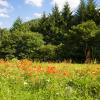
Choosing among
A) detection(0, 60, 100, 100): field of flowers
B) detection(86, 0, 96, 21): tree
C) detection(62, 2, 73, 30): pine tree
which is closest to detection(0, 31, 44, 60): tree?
detection(62, 2, 73, 30): pine tree

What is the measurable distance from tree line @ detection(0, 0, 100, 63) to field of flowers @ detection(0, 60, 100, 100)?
2446 cm

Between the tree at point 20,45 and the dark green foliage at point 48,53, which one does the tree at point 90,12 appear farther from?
the dark green foliage at point 48,53

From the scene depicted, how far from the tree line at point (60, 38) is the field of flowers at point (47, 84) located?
24465 mm

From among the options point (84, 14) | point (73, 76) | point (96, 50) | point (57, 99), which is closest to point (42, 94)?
point (57, 99)

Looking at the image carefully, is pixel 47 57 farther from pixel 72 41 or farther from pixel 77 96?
pixel 77 96

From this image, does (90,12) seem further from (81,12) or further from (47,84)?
(47,84)

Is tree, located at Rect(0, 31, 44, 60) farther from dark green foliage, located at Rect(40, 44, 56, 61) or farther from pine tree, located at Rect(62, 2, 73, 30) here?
pine tree, located at Rect(62, 2, 73, 30)

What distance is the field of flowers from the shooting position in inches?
300

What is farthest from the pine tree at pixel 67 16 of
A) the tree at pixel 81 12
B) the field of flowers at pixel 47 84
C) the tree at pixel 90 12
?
the field of flowers at pixel 47 84

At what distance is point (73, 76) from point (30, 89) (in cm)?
146

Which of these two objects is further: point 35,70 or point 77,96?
point 35,70

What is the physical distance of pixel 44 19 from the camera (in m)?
48.5

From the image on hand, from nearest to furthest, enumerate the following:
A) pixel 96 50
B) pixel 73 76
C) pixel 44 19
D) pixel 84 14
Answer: pixel 73 76 → pixel 96 50 → pixel 84 14 → pixel 44 19

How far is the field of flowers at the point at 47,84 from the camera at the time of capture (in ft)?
25.0
